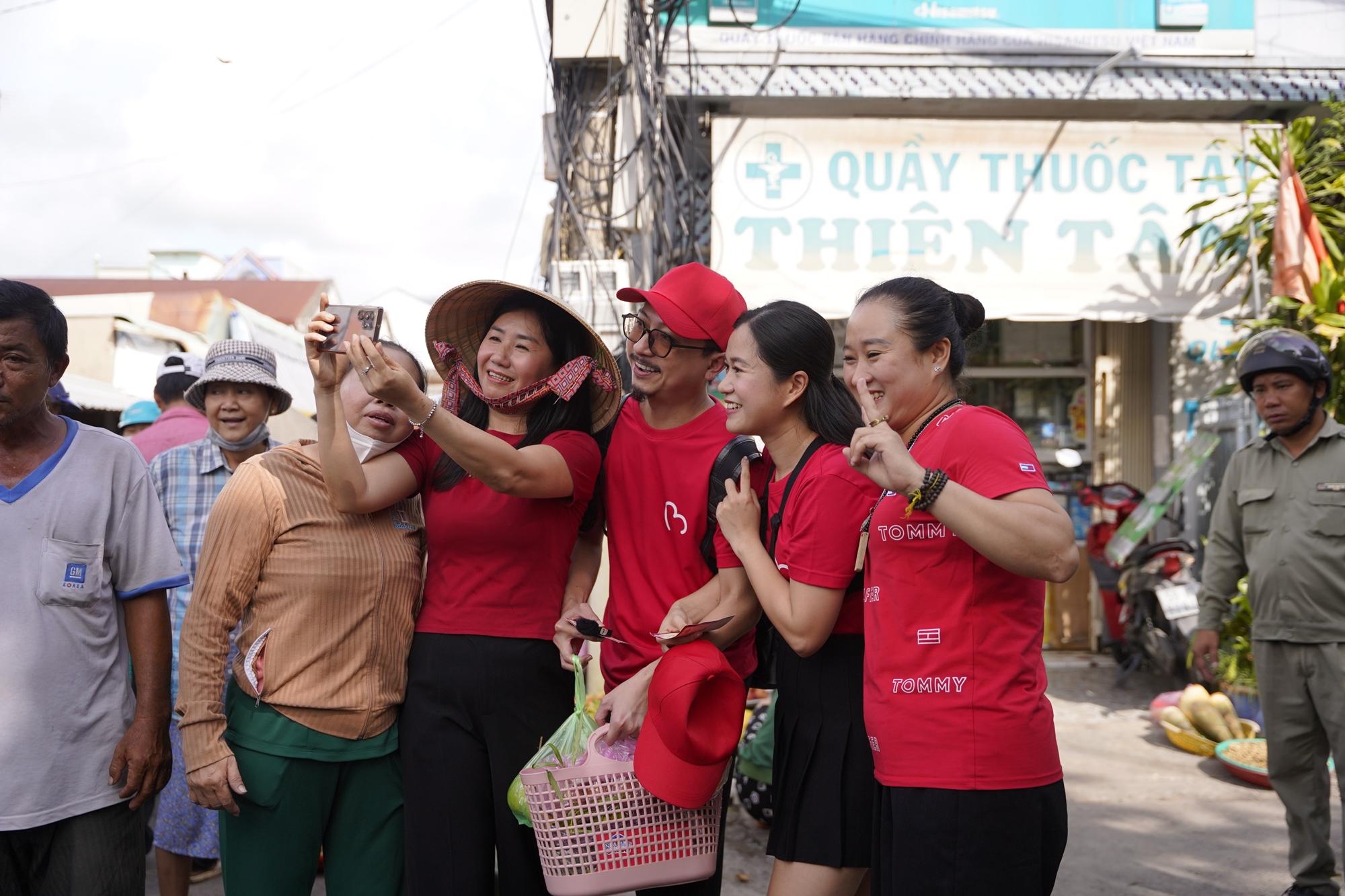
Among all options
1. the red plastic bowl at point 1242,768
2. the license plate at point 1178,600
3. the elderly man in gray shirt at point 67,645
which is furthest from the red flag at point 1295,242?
the elderly man in gray shirt at point 67,645

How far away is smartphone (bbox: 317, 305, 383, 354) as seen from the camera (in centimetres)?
241

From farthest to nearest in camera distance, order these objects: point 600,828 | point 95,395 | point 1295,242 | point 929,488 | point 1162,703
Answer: point 95,395 → point 1162,703 → point 1295,242 → point 600,828 → point 929,488

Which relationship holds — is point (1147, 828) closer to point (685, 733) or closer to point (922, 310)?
point (685, 733)

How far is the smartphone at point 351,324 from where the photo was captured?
7.92 ft

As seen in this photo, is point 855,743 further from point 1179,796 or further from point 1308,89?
point 1308,89

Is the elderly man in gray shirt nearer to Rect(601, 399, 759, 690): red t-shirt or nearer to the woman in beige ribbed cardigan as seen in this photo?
the woman in beige ribbed cardigan

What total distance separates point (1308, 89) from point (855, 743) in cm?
834

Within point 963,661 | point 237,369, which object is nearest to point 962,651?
point 963,661

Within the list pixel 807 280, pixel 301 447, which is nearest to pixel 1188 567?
pixel 807 280

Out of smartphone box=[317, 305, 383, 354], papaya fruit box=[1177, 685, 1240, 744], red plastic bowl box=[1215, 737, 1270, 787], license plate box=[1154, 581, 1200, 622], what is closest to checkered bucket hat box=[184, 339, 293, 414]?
smartphone box=[317, 305, 383, 354]

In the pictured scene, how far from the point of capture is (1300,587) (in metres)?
4.29

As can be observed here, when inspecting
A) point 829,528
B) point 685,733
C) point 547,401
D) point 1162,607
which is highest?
point 547,401

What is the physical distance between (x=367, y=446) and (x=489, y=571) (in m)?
0.44

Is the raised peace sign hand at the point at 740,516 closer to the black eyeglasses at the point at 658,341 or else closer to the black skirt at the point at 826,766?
the black skirt at the point at 826,766
